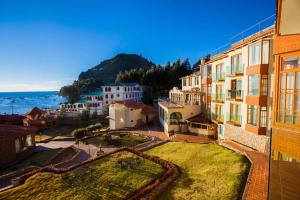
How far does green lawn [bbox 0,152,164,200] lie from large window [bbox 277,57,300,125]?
32.4 ft

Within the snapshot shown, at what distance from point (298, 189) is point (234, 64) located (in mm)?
16905

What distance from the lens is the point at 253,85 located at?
16672mm

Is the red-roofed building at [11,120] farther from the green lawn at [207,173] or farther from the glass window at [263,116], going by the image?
the glass window at [263,116]

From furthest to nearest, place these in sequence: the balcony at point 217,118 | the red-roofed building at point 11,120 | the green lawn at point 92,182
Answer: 1. the red-roofed building at point 11,120
2. the balcony at point 217,118
3. the green lawn at point 92,182

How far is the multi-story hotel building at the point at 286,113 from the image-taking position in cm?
531

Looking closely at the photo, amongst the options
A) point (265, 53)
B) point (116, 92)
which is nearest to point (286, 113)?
point (265, 53)

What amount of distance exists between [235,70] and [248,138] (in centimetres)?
723

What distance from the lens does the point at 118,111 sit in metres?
39.8

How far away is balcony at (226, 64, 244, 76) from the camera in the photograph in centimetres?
1832

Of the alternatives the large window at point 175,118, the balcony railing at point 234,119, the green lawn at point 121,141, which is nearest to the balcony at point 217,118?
the balcony railing at point 234,119

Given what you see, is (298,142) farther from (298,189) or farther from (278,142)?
(298,189)

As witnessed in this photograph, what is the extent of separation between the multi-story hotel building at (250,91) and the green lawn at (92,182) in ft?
31.8

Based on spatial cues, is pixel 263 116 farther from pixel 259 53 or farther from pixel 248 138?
pixel 259 53

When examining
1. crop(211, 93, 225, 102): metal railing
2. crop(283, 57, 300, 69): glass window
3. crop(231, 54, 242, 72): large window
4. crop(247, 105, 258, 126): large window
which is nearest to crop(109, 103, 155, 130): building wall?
crop(211, 93, 225, 102): metal railing
